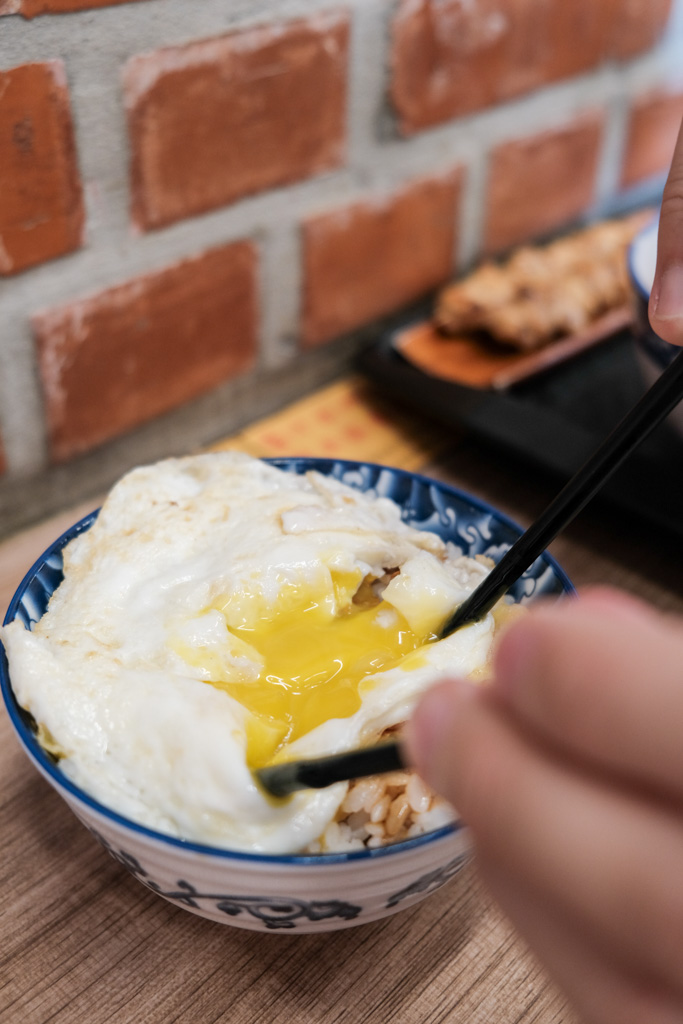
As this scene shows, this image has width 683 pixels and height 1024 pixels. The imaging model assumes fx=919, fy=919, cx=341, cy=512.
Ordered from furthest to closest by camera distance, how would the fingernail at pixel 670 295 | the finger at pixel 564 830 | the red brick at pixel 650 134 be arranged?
the red brick at pixel 650 134, the fingernail at pixel 670 295, the finger at pixel 564 830

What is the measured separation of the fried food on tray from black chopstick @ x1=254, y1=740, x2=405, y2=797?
0.97m

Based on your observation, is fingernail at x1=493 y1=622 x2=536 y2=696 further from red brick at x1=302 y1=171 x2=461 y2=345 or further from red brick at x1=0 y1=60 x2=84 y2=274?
red brick at x1=302 y1=171 x2=461 y2=345

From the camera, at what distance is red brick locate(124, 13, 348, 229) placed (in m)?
1.04

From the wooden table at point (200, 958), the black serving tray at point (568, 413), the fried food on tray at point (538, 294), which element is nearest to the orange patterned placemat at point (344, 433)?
the black serving tray at point (568, 413)

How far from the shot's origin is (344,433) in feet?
4.33

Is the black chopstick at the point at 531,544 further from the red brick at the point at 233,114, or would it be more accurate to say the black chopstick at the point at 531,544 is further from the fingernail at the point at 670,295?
the red brick at the point at 233,114

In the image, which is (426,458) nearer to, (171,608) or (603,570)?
(603,570)

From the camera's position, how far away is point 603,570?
108 centimetres

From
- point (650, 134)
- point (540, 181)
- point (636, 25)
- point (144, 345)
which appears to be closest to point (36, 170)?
point (144, 345)

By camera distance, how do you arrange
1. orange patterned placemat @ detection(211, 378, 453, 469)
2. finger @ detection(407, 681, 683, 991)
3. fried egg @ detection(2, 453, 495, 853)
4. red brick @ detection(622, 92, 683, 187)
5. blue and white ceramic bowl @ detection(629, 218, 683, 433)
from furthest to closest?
red brick @ detection(622, 92, 683, 187) < orange patterned placemat @ detection(211, 378, 453, 469) < blue and white ceramic bowl @ detection(629, 218, 683, 433) < fried egg @ detection(2, 453, 495, 853) < finger @ detection(407, 681, 683, 991)

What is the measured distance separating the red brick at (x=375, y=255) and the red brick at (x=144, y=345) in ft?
0.42

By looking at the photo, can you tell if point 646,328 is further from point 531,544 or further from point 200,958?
point 200,958

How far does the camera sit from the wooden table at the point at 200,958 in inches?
25.9

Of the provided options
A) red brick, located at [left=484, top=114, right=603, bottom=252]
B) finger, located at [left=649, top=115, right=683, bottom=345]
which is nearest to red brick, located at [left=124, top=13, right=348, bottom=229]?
red brick, located at [left=484, top=114, right=603, bottom=252]
